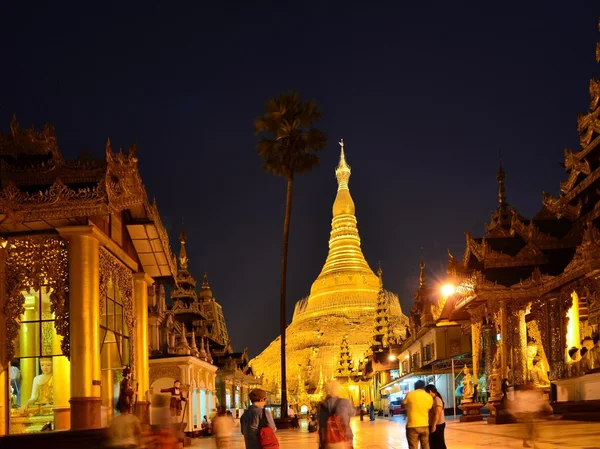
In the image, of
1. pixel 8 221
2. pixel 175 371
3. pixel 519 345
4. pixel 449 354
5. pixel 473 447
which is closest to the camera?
pixel 473 447

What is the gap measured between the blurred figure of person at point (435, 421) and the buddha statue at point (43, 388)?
12.6m

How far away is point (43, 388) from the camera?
73.2 ft

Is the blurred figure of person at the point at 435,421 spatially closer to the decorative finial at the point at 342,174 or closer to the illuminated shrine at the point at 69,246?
the illuminated shrine at the point at 69,246

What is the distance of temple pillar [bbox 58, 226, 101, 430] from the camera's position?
17172 millimetres

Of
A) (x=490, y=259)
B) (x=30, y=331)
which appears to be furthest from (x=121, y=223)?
(x=490, y=259)

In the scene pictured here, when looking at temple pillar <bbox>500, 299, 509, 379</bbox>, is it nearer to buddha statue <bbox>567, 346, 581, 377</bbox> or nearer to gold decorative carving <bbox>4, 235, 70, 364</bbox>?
buddha statue <bbox>567, 346, 581, 377</bbox>

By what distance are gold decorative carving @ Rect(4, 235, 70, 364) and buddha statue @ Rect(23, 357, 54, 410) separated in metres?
4.86

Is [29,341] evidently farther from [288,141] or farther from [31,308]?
[288,141]

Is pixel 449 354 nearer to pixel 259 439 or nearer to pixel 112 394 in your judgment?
pixel 112 394

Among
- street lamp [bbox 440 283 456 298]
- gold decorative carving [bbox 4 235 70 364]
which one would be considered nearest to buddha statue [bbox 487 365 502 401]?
street lamp [bbox 440 283 456 298]

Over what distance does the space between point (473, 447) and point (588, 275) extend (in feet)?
31.1

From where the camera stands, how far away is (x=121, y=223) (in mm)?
20578

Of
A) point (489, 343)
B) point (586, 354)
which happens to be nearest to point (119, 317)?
point (586, 354)

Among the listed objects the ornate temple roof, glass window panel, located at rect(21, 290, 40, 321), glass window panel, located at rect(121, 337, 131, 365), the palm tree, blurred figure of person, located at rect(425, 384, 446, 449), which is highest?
the palm tree
